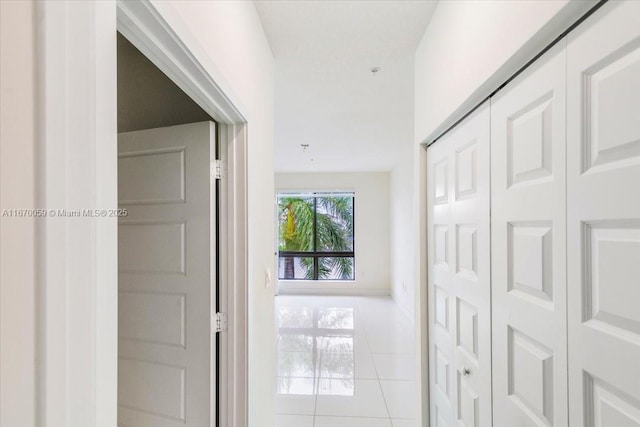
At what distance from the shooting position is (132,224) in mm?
1549

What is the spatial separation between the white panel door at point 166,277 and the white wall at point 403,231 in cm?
341

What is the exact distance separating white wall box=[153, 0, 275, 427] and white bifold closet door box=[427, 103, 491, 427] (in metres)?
0.98

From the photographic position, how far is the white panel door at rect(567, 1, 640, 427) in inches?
24.7

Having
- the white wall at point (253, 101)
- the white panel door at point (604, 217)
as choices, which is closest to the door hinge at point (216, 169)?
the white wall at point (253, 101)

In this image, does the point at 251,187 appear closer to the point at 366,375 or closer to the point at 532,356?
the point at 532,356

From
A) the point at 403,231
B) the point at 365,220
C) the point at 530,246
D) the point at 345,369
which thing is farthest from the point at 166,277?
the point at 365,220

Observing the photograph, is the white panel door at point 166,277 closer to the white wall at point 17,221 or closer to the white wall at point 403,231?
the white wall at point 17,221

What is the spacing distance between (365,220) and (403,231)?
127 centimetres

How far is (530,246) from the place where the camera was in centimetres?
92

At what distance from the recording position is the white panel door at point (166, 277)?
4.58 ft

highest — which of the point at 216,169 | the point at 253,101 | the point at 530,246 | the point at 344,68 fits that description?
the point at 344,68

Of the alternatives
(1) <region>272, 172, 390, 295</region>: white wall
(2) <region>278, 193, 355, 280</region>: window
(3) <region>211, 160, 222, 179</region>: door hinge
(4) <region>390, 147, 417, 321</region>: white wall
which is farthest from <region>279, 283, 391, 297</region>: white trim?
(3) <region>211, 160, 222, 179</region>: door hinge

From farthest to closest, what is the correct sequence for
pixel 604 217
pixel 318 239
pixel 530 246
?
pixel 318 239
pixel 530 246
pixel 604 217

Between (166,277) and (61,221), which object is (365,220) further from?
(61,221)
